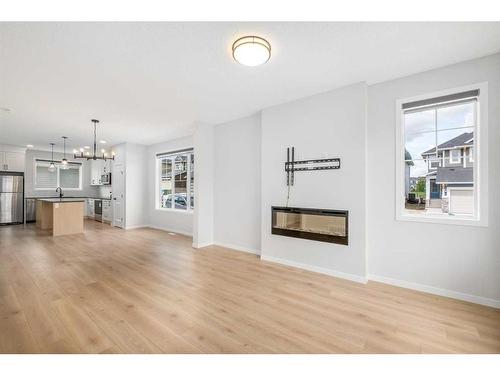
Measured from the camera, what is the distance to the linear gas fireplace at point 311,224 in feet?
10.5

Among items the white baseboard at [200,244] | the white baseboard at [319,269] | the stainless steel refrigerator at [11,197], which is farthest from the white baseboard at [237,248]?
the stainless steel refrigerator at [11,197]

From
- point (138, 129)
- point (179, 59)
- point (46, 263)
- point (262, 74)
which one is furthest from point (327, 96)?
point (46, 263)

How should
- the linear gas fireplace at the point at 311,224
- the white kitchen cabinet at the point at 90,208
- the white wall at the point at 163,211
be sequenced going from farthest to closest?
the white kitchen cabinet at the point at 90,208 → the white wall at the point at 163,211 → the linear gas fireplace at the point at 311,224

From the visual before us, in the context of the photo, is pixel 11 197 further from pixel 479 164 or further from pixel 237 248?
pixel 479 164

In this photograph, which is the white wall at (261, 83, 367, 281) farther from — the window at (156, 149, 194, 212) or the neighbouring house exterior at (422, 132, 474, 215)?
the window at (156, 149, 194, 212)

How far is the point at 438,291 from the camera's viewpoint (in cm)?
268

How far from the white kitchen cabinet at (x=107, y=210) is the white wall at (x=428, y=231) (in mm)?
7747

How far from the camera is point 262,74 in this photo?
112 inches

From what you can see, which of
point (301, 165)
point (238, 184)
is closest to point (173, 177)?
point (238, 184)

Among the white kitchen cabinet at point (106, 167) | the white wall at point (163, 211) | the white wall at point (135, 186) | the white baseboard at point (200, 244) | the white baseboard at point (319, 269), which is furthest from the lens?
the white kitchen cabinet at point (106, 167)

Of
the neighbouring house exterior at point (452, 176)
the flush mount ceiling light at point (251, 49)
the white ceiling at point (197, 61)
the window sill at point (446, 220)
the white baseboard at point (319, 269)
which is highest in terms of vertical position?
the white ceiling at point (197, 61)

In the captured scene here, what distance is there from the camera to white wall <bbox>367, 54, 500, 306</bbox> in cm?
242

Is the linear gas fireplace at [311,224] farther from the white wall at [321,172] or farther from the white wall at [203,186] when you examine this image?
the white wall at [203,186]
